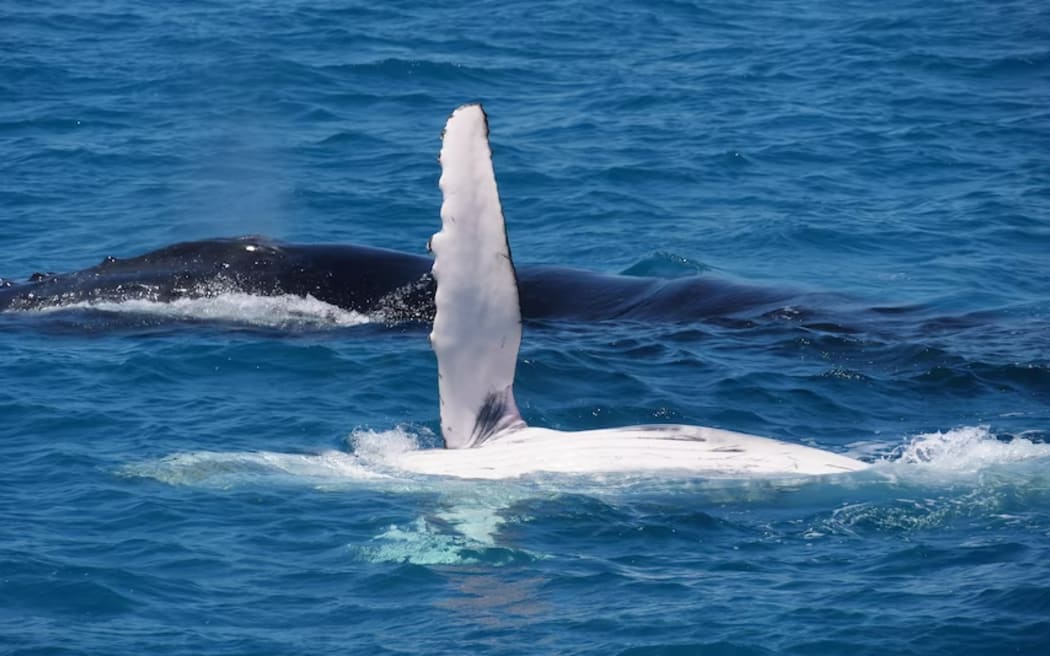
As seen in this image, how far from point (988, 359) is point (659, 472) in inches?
221

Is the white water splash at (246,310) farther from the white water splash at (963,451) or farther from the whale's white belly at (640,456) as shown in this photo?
the white water splash at (963,451)

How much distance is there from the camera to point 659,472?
1250 centimetres

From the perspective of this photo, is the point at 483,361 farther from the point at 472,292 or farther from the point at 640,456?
the point at 640,456

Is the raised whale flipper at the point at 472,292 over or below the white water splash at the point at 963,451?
over

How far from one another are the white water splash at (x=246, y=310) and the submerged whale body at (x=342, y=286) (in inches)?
3.7

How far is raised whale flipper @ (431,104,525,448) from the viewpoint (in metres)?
12.9

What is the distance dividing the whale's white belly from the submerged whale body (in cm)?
561

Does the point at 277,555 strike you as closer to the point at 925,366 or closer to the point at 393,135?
the point at 925,366

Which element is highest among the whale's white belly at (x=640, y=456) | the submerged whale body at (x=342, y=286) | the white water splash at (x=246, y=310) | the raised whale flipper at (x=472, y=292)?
the raised whale flipper at (x=472, y=292)

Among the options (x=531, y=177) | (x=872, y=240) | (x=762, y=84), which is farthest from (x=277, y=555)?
(x=762, y=84)

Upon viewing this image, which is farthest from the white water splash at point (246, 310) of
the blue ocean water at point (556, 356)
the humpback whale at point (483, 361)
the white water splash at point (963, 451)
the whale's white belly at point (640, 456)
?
the white water splash at point (963, 451)

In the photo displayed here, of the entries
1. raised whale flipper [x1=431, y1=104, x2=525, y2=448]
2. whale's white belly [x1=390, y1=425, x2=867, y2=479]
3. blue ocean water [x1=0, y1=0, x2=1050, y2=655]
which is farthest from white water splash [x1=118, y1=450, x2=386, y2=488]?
raised whale flipper [x1=431, y1=104, x2=525, y2=448]

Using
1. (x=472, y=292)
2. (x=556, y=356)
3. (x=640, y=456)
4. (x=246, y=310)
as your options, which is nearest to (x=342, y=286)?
(x=246, y=310)

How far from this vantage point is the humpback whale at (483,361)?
12.7m
